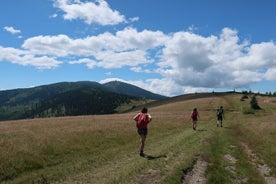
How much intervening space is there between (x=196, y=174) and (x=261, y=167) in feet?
20.9

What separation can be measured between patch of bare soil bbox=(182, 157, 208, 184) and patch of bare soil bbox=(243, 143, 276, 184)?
3.54m

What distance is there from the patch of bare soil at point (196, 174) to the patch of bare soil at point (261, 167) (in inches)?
139

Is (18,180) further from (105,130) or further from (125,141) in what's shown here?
(105,130)

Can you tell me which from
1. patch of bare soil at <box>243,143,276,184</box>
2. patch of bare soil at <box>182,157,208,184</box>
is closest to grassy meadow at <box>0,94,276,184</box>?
patch of bare soil at <box>243,143,276,184</box>

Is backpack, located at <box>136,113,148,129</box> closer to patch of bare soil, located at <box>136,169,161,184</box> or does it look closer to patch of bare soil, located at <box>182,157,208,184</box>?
patch of bare soil, located at <box>182,157,208,184</box>

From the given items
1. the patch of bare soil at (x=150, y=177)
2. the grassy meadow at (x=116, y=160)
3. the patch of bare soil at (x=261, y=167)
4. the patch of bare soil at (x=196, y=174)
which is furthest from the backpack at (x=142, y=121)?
the patch of bare soil at (x=261, y=167)

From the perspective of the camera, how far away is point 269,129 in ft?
133

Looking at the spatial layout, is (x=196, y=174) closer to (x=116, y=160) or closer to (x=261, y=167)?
(x=116, y=160)

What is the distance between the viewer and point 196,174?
19.0 meters

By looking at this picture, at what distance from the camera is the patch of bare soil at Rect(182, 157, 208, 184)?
57.9 ft

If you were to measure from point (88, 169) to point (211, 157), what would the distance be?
888 centimetres

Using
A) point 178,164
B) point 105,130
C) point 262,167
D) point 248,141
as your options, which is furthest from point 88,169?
point 248,141

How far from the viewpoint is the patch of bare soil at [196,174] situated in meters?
17.7

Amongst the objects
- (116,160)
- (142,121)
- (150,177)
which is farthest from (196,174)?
(116,160)
